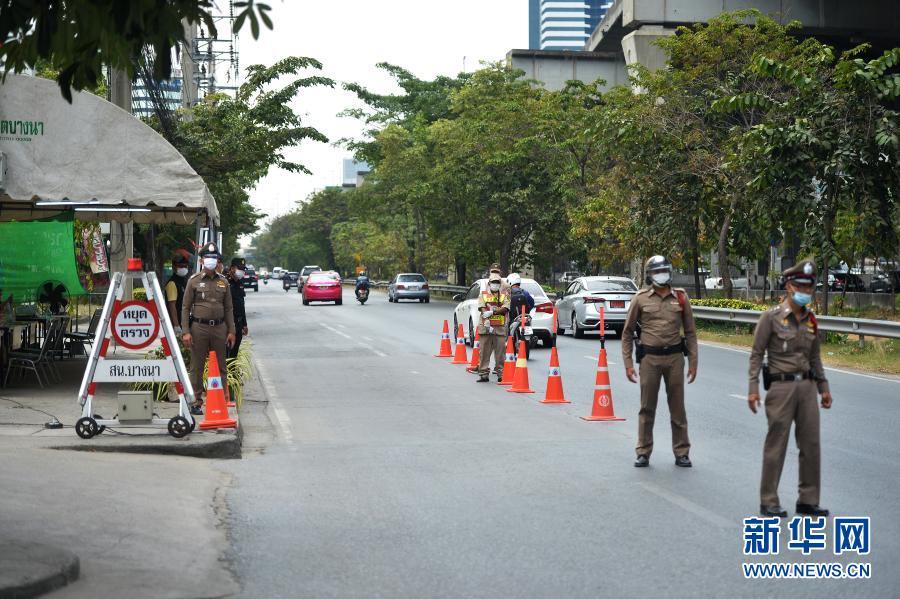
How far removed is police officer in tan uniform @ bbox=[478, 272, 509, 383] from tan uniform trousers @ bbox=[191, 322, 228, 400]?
18.6 ft

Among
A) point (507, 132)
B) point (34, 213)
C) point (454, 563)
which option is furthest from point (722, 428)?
point (507, 132)

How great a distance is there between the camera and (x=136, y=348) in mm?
11469

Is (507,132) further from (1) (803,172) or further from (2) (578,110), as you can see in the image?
(1) (803,172)

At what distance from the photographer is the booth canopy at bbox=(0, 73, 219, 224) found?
46.2 ft

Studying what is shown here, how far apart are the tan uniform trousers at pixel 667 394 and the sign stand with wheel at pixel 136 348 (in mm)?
4518

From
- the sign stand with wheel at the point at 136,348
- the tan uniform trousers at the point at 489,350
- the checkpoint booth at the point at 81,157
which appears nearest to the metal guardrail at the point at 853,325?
the tan uniform trousers at the point at 489,350

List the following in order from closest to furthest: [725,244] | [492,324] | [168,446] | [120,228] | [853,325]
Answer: [168,446], [492,324], [120,228], [853,325], [725,244]

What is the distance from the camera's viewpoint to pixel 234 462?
10852 millimetres

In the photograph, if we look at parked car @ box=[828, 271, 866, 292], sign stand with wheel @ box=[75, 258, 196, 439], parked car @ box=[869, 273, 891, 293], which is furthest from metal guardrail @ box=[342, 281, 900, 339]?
parked car @ box=[869, 273, 891, 293]

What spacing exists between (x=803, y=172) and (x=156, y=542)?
20793 mm

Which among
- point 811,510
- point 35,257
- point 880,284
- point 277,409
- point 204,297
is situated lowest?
point 277,409

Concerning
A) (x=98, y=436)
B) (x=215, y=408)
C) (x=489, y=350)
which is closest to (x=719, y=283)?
(x=489, y=350)

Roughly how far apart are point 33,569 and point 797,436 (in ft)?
16.6

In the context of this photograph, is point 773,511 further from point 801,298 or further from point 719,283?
point 719,283
